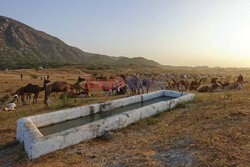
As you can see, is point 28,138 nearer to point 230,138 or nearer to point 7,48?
point 230,138

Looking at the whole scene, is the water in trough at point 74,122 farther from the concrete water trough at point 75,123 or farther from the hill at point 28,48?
the hill at point 28,48

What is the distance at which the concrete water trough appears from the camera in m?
3.73

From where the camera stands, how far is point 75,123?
571 centimetres

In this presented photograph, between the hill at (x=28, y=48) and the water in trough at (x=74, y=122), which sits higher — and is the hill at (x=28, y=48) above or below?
above

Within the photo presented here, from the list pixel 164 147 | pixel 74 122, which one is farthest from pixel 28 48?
pixel 164 147

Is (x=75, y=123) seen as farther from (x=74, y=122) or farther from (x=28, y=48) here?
(x=28, y=48)

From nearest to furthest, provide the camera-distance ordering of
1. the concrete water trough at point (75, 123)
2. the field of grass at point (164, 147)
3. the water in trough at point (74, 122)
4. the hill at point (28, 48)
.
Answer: the field of grass at point (164, 147)
the concrete water trough at point (75, 123)
the water in trough at point (74, 122)
the hill at point (28, 48)

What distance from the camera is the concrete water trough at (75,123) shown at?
12.2ft

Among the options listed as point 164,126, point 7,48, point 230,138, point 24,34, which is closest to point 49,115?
point 164,126

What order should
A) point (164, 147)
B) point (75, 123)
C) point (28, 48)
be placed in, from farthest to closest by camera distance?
1. point (28, 48)
2. point (75, 123)
3. point (164, 147)

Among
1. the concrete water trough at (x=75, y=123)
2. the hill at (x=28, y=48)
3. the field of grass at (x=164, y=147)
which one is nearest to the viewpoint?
the field of grass at (x=164, y=147)

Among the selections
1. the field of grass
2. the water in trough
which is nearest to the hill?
the water in trough

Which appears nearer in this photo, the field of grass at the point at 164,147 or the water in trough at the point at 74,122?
the field of grass at the point at 164,147

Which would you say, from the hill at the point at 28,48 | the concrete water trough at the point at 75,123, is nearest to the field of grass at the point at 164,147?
the concrete water trough at the point at 75,123
